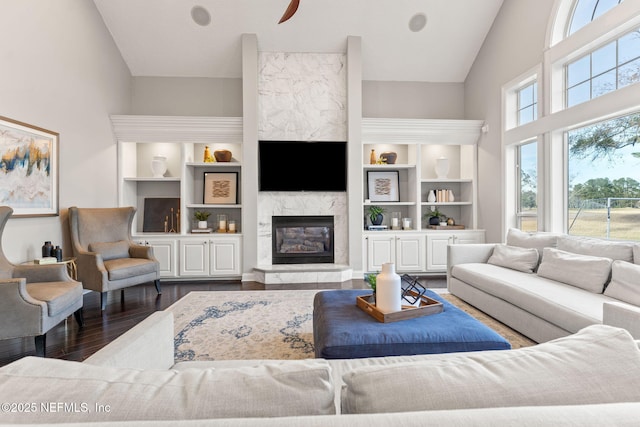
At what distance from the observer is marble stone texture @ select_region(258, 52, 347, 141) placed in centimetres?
513

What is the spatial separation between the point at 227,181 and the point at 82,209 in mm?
2096

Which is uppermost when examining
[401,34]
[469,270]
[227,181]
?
[401,34]

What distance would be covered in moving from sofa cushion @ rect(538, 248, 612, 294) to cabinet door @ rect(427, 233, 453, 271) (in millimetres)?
2092

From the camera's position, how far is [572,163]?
3801mm

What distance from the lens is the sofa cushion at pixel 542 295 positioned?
2.23m

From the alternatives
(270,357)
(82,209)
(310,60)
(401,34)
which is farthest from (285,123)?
(270,357)

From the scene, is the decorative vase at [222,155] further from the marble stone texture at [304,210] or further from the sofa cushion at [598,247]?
the sofa cushion at [598,247]

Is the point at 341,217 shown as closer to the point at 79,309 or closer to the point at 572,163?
the point at 572,163

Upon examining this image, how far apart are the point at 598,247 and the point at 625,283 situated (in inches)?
23.5

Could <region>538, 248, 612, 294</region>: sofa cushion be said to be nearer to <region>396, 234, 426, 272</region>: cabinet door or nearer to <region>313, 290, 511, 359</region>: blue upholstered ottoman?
<region>313, 290, 511, 359</region>: blue upholstered ottoman

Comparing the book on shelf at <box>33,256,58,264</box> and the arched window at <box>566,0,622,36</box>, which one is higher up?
the arched window at <box>566,0,622,36</box>

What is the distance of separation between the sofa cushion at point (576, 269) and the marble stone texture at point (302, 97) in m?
3.23

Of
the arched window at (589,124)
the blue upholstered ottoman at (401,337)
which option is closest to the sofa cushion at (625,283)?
the arched window at (589,124)

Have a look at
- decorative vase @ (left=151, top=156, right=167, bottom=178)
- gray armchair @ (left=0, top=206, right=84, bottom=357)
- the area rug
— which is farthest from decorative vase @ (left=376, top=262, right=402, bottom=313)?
decorative vase @ (left=151, top=156, right=167, bottom=178)
